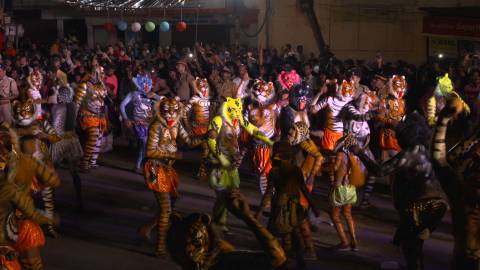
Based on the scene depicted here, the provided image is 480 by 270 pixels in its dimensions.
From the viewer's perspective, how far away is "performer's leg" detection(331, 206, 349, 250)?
25.7 ft

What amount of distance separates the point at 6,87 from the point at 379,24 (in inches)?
537

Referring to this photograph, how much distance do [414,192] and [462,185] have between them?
114 centimetres

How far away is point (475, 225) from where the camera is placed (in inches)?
213

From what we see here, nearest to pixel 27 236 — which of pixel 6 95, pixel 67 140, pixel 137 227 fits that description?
pixel 137 227

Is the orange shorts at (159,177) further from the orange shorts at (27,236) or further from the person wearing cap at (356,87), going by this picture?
the person wearing cap at (356,87)

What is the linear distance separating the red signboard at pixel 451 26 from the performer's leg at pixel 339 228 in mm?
13465

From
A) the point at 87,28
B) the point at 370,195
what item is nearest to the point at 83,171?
the point at 370,195

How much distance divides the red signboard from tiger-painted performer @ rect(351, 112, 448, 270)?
14253mm

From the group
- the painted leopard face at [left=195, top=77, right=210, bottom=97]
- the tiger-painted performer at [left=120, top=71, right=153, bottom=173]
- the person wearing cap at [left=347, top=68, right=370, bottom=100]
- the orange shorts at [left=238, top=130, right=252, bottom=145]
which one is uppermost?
the person wearing cap at [left=347, top=68, right=370, bottom=100]

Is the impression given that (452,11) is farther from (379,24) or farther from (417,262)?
(417,262)

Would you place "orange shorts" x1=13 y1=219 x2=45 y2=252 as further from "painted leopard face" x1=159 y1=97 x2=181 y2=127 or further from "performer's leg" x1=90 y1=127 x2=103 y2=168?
"performer's leg" x1=90 y1=127 x2=103 y2=168

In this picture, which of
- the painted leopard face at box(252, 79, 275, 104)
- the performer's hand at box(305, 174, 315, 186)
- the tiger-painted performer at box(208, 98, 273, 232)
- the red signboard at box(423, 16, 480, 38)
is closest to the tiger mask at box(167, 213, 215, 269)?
the tiger-painted performer at box(208, 98, 273, 232)

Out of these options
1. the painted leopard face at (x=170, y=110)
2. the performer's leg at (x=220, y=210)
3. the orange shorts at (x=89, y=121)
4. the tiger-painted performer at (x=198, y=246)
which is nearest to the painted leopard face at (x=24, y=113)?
the painted leopard face at (x=170, y=110)

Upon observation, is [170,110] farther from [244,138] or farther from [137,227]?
[244,138]
